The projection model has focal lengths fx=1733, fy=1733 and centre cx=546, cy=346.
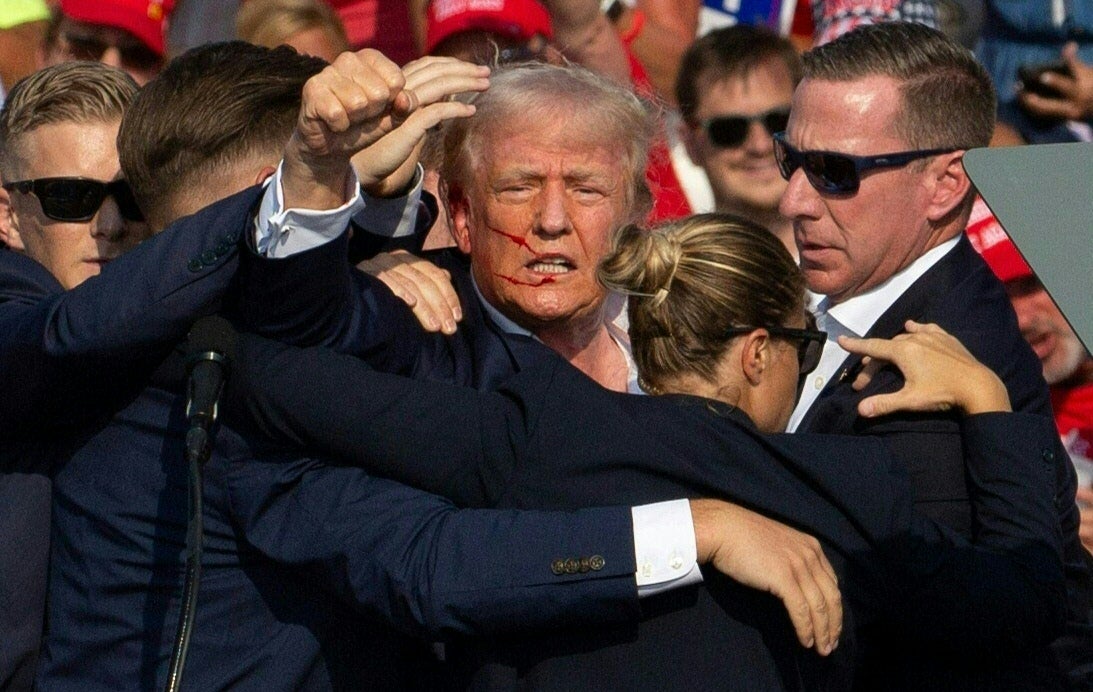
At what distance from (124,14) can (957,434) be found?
12.3ft

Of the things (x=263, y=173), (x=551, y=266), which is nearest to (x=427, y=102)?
(x=263, y=173)

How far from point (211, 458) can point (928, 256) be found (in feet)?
5.47

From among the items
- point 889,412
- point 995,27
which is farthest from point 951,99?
point 995,27

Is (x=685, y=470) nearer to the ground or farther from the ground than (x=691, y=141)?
farther from the ground

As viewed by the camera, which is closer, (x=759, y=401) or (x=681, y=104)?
(x=759, y=401)

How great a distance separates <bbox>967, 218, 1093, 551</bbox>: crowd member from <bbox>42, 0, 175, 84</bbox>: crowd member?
9.25ft

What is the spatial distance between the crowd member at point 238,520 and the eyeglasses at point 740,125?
2621 millimetres

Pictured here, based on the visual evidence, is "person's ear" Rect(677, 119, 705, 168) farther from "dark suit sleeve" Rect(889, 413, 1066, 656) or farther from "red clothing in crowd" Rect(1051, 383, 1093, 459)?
"dark suit sleeve" Rect(889, 413, 1066, 656)

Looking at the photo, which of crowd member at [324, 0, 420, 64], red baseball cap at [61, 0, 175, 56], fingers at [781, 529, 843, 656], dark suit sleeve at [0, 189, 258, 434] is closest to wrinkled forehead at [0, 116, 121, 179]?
dark suit sleeve at [0, 189, 258, 434]

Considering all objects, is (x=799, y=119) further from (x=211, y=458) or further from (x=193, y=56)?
(x=211, y=458)

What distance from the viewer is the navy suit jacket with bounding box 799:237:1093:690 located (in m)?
3.06

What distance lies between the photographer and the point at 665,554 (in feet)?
8.80

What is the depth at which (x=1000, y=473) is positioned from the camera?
9.79 feet

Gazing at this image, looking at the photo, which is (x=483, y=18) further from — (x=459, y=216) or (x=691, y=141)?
(x=459, y=216)
